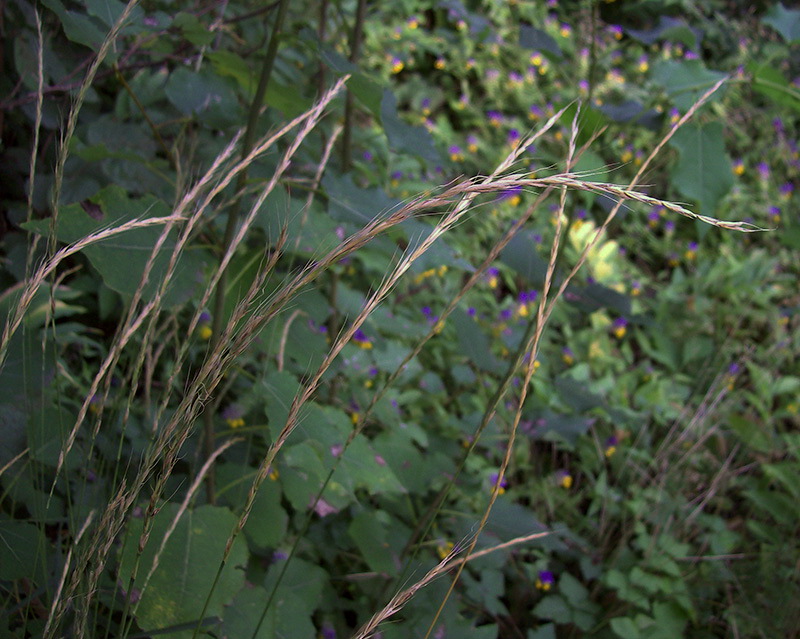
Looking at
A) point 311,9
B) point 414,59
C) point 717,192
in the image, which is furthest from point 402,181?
point 717,192

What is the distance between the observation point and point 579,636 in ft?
6.14

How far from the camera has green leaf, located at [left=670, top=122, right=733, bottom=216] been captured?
4.20 ft

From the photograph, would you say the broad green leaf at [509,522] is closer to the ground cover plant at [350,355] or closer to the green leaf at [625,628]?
the ground cover plant at [350,355]

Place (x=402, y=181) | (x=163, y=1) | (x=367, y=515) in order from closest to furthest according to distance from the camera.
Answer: (x=367, y=515) < (x=163, y=1) < (x=402, y=181)

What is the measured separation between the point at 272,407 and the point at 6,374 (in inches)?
19.3

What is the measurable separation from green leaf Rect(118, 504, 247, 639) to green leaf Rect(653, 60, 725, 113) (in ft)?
3.71

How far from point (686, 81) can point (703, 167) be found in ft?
0.58

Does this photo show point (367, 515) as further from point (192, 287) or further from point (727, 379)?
point (727, 379)

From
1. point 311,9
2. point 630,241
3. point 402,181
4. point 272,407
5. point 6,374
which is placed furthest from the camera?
point 630,241

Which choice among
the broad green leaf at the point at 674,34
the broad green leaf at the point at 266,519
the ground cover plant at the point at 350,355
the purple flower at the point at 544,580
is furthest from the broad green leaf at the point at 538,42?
the purple flower at the point at 544,580

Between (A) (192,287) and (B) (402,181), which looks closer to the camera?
(A) (192,287)

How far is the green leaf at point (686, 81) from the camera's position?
1249 mm

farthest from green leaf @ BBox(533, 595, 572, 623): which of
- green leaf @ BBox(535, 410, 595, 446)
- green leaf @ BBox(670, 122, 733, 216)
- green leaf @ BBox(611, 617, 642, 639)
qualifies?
green leaf @ BBox(670, 122, 733, 216)

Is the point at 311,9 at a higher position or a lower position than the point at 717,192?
higher
